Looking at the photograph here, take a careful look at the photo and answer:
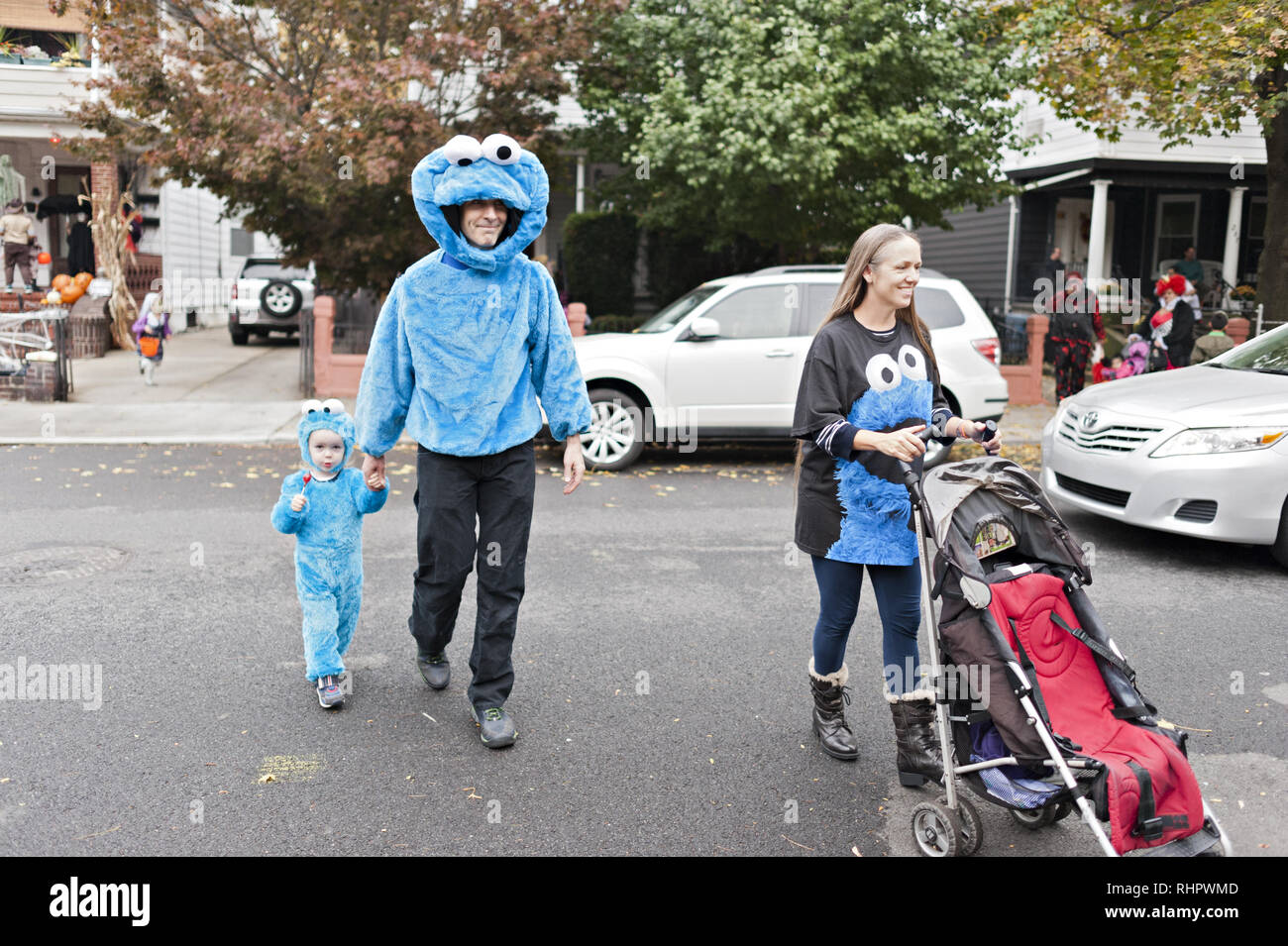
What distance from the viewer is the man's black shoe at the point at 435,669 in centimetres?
484

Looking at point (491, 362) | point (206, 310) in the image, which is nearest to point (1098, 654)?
point (491, 362)

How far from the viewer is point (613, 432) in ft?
→ 34.3

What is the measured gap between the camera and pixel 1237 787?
158 inches

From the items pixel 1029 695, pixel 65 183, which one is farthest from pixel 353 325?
pixel 1029 695

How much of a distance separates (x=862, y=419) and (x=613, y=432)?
261 inches

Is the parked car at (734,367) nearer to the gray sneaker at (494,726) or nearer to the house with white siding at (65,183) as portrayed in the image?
the gray sneaker at (494,726)

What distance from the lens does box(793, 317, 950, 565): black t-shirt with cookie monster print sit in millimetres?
3896

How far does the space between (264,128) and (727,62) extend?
546 cm

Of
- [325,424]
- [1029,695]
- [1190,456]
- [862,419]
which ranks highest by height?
[862,419]

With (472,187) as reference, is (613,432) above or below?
below

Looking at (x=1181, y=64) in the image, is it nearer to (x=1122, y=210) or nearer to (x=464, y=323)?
(x=464, y=323)

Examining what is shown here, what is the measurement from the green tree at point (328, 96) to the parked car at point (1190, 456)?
27.8 ft
